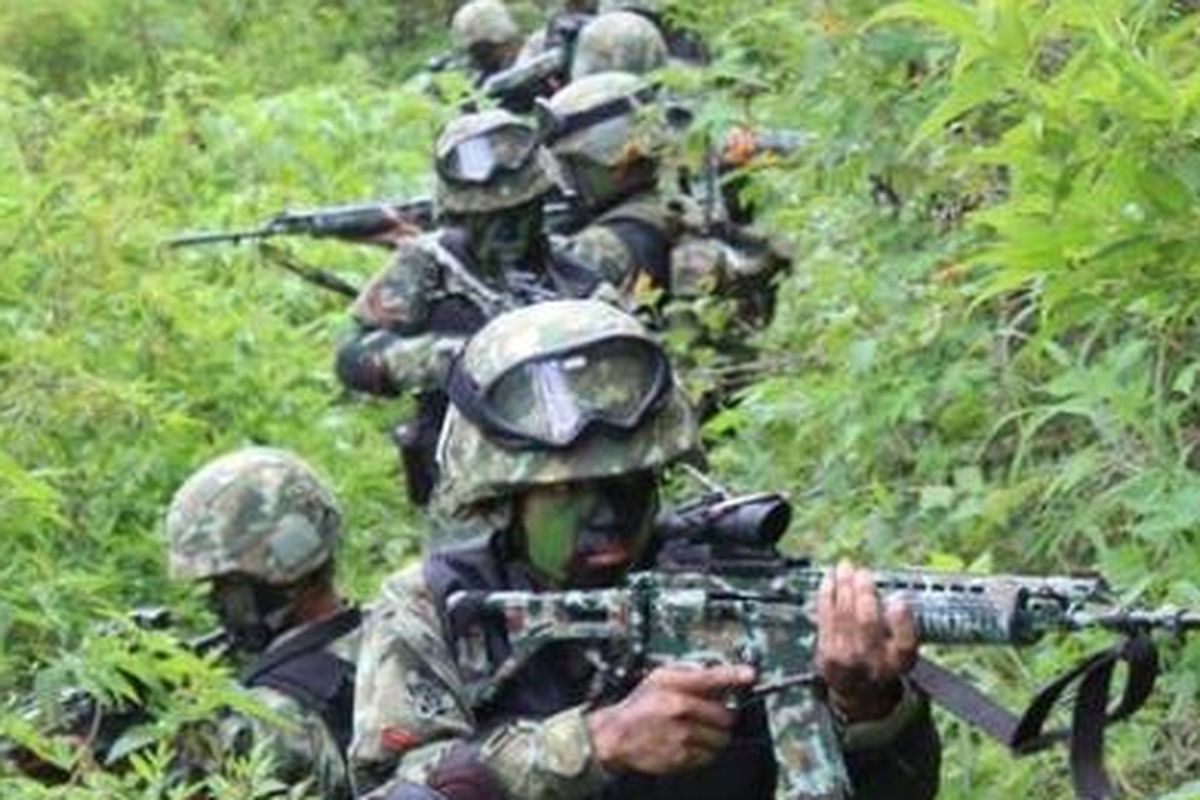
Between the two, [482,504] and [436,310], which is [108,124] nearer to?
[436,310]

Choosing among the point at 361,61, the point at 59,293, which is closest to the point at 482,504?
the point at 59,293

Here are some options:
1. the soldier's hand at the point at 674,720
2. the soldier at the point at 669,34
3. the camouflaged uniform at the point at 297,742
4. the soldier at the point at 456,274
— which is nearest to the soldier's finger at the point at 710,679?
the soldier's hand at the point at 674,720

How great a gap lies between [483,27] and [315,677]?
12099 mm

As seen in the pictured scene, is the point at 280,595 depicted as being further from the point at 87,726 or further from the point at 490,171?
the point at 490,171

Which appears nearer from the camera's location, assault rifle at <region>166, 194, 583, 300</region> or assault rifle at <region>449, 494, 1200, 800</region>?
assault rifle at <region>449, 494, 1200, 800</region>

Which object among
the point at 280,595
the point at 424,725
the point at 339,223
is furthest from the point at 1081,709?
the point at 339,223

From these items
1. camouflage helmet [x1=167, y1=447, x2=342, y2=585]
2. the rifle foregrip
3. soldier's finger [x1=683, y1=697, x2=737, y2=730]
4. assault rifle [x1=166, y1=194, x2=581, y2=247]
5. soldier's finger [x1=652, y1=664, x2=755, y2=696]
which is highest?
the rifle foregrip

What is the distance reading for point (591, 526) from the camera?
454 centimetres

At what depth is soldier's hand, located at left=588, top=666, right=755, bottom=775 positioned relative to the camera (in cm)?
425

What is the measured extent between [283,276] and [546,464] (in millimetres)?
7457

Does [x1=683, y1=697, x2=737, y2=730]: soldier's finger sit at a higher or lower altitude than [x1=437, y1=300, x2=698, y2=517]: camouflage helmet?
lower

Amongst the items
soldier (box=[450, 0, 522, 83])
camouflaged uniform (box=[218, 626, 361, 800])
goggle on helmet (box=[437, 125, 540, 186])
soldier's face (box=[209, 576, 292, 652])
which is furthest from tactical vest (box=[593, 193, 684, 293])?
soldier (box=[450, 0, 522, 83])

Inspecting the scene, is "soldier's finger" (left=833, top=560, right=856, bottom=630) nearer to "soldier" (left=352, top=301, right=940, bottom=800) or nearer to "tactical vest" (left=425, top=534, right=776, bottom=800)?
"soldier" (left=352, top=301, right=940, bottom=800)

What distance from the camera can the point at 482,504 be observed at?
4672 millimetres
